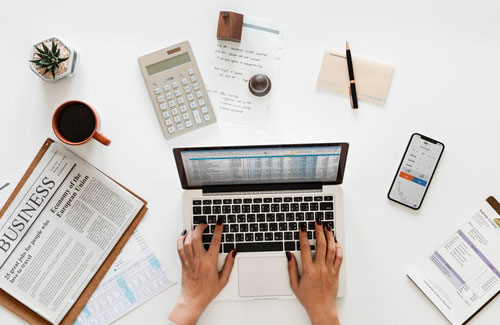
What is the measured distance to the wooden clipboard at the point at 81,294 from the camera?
102cm

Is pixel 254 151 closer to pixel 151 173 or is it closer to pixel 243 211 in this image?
pixel 243 211

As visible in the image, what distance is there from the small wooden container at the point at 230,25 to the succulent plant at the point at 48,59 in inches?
14.4

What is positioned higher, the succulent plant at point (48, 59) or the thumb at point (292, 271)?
the succulent plant at point (48, 59)

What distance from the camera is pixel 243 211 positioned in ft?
3.29

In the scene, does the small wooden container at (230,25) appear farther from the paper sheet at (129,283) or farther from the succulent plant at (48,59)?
the paper sheet at (129,283)

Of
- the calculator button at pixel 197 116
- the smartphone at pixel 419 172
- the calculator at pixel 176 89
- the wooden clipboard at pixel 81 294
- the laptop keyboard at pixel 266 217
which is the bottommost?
the wooden clipboard at pixel 81 294

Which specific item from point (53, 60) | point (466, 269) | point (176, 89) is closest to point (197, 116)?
point (176, 89)

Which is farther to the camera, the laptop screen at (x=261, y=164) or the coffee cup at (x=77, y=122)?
the coffee cup at (x=77, y=122)

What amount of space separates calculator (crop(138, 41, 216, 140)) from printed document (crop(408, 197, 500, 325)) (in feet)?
2.08

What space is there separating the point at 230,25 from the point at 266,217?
455 mm

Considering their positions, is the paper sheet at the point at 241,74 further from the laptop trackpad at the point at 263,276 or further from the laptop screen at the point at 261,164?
the laptop trackpad at the point at 263,276

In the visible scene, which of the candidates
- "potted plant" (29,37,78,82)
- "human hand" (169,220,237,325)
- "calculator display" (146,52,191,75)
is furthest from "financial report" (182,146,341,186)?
"potted plant" (29,37,78,82)

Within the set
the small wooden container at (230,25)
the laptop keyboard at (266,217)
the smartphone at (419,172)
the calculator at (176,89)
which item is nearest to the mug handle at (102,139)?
the calculator at (176,89)

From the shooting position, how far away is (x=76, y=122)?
1.00 m
